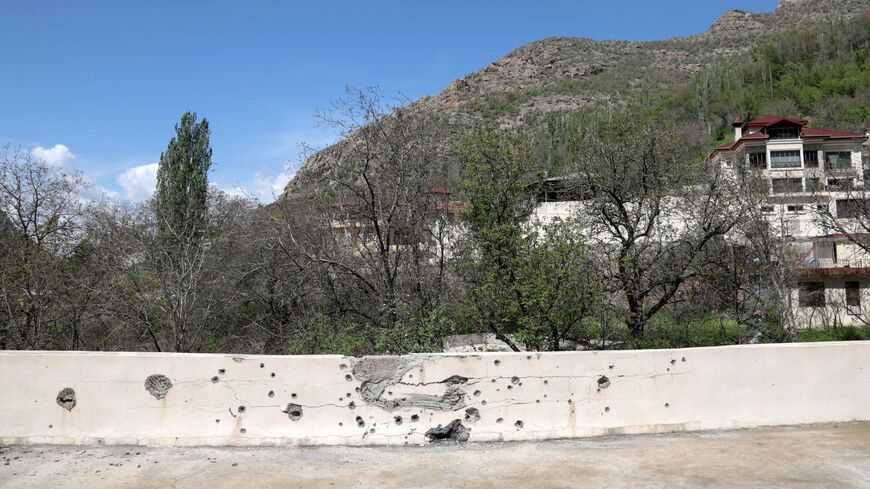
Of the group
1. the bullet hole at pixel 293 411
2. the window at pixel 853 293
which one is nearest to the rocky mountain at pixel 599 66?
the window at pixel 853 293

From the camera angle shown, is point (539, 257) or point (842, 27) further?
point (842, 27)

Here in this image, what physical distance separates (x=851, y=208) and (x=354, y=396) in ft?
72.9

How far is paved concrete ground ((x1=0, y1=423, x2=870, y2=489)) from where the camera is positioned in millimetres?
5117

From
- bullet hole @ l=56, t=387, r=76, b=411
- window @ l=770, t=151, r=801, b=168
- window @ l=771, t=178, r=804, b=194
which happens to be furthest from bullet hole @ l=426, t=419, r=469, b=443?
window @ l=770, t=151, r=801, b=168

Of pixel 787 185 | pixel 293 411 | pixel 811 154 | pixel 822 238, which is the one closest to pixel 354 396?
pixel 293 411

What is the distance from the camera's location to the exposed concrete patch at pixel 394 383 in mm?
6293

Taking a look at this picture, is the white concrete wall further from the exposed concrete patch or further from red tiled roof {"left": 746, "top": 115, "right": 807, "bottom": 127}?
red tiled roof {"left": 746, "top": 115, "right": 807, "bottom": 127}

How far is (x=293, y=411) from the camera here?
20.5ft

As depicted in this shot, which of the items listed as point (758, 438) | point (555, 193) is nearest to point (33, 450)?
point (758, 438)

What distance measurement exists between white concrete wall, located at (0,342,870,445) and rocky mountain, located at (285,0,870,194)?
7940 centimetres

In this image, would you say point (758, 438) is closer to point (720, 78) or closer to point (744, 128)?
point (744, 128)

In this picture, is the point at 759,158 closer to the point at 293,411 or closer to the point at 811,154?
the point at 811,154

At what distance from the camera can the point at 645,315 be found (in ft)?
42.7

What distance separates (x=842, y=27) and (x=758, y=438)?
3561 inches
